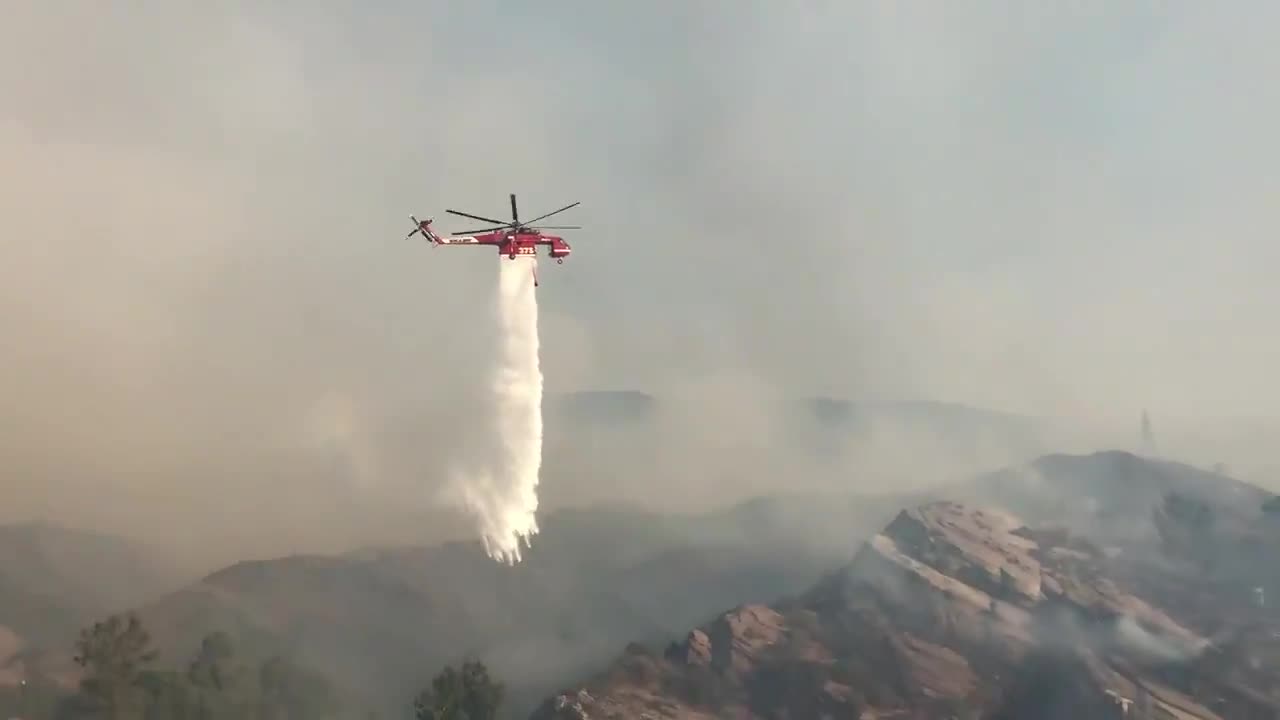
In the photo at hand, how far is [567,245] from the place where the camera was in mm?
135750

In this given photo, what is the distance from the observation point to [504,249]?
5310 inches

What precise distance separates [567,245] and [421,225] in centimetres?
2138

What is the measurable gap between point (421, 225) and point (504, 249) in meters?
12.6

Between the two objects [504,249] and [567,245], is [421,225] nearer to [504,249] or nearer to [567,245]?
[504,249]

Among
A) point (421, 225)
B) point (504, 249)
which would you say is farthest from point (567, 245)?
point (421, 225)

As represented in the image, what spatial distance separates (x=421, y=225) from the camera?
135 meters

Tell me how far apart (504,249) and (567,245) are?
30.0 ft
